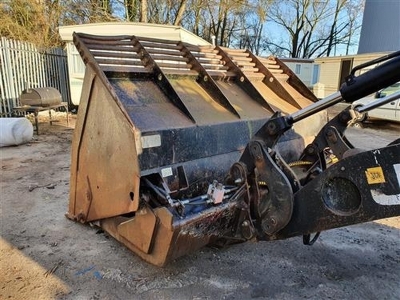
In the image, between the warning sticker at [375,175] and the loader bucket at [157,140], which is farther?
the loader bucket at [157,140]

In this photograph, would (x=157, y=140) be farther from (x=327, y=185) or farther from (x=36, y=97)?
(x=36, y=97)

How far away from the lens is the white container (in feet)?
21.1

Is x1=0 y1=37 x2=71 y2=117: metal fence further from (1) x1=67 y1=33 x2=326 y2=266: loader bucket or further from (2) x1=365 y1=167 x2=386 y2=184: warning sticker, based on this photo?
(2) x1=365 y1=167 x2=386 y2=184: warning sticker

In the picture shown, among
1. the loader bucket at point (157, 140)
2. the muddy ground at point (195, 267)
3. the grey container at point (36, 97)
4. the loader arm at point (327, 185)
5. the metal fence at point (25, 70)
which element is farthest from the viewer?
the metal fence at point (25, 70)

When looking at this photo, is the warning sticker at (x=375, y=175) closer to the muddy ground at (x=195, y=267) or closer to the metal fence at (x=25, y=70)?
the muddy ground at (x=195, y=267)

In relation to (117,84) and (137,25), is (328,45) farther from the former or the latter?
(117,84)

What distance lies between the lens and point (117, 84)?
2.49m

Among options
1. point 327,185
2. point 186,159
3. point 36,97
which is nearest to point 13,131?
point 36,97

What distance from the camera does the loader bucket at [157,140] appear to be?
7.05 feet

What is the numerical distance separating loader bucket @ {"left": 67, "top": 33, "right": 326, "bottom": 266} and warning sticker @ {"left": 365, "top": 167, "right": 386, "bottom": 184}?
31.7 inches

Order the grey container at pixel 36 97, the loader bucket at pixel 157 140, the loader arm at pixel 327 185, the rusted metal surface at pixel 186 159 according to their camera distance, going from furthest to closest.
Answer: the grey container at pixel 36 97 < the loader bucket at pixel 157 140 < the rusted metal surface at pixel 186 159 < the loader arm at pixel 327 185

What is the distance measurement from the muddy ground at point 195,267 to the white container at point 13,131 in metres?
3.43

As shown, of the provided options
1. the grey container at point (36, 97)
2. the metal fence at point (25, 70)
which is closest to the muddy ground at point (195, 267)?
the grey container at point (36, 97)

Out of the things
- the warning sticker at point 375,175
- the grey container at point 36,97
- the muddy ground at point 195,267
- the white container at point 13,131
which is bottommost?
the muddy ground at point 195,267
